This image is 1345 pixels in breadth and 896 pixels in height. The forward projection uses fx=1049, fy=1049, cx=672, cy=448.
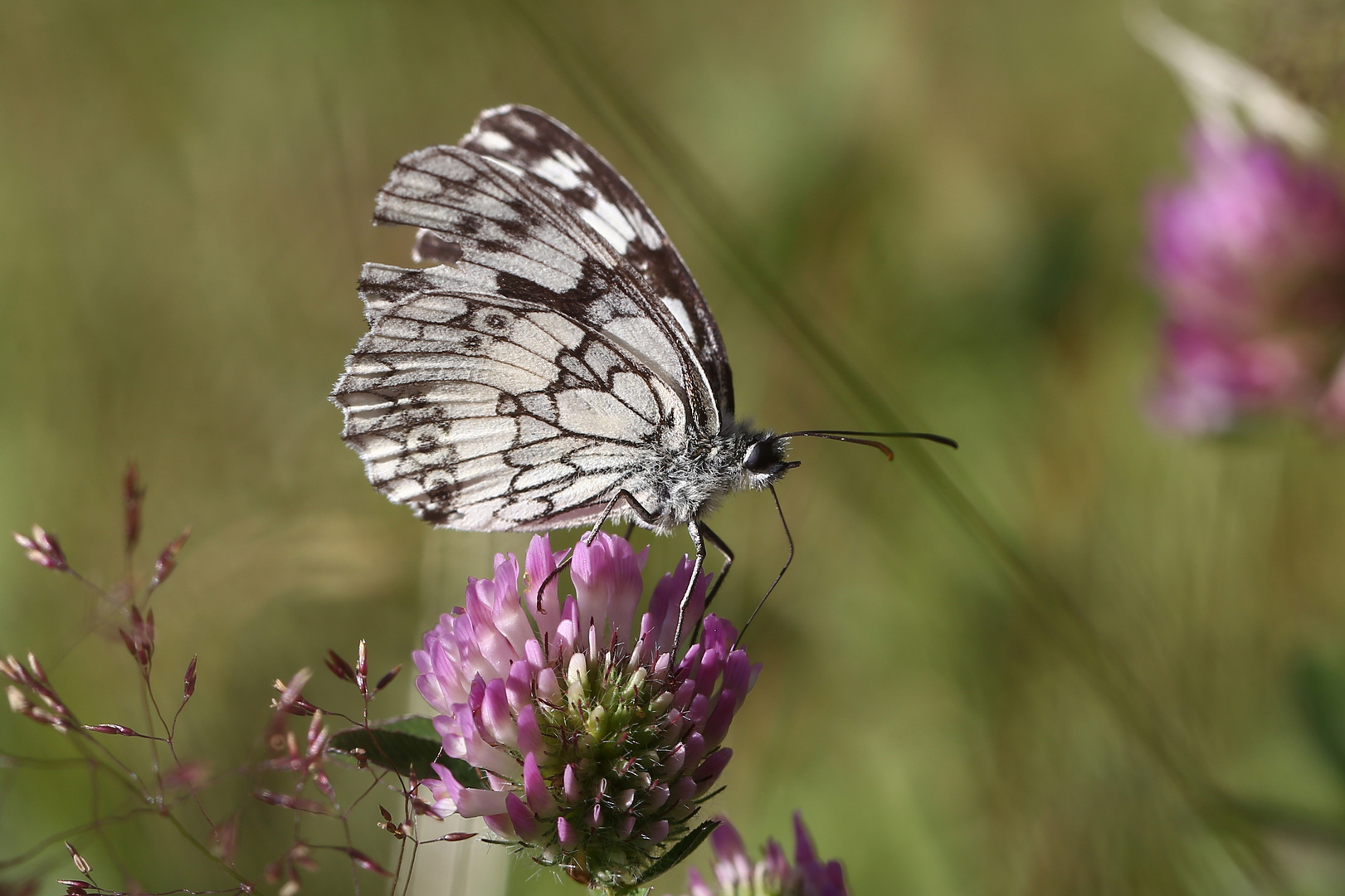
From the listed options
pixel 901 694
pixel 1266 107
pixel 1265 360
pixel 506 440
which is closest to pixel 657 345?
pixel 506 440

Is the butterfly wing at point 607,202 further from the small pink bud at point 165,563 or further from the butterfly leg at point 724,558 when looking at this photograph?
the small pink bud at point 165,563

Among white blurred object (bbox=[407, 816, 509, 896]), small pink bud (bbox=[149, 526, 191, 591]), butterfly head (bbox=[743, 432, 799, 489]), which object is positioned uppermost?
butterfly head (bbox=[743, 432, 799, 489])

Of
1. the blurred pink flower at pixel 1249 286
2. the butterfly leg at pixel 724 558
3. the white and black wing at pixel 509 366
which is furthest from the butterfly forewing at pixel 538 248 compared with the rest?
the blurred pink flower at pixel 1249 286

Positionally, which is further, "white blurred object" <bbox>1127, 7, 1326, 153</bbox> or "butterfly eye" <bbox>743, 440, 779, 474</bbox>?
"white blurred object" <bbox>1127, 7, 1326, 153</bbox>

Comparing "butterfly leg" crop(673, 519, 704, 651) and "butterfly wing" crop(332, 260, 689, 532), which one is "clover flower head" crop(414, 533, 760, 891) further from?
"butterfly wing" crop(332, 260, 689, 532)

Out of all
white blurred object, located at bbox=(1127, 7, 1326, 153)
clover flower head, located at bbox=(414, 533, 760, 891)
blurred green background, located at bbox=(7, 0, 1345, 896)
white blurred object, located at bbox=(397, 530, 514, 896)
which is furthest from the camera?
blurred green background, located at bbox=(7, 0, 1345, 896)

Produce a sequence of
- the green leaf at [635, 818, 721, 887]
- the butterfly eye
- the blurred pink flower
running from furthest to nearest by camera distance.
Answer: the blurred pink flower, the butterfly eye, the green leaf at [635, 818, 721, 887]

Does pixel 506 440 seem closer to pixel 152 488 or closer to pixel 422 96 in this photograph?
pixel 152 488

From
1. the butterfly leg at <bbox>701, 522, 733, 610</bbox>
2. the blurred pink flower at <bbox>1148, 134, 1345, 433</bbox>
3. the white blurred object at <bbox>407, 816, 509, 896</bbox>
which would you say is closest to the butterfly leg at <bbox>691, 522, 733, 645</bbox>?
the butterfly leg at <bbox>701, 522, 733, 610</bbox>
